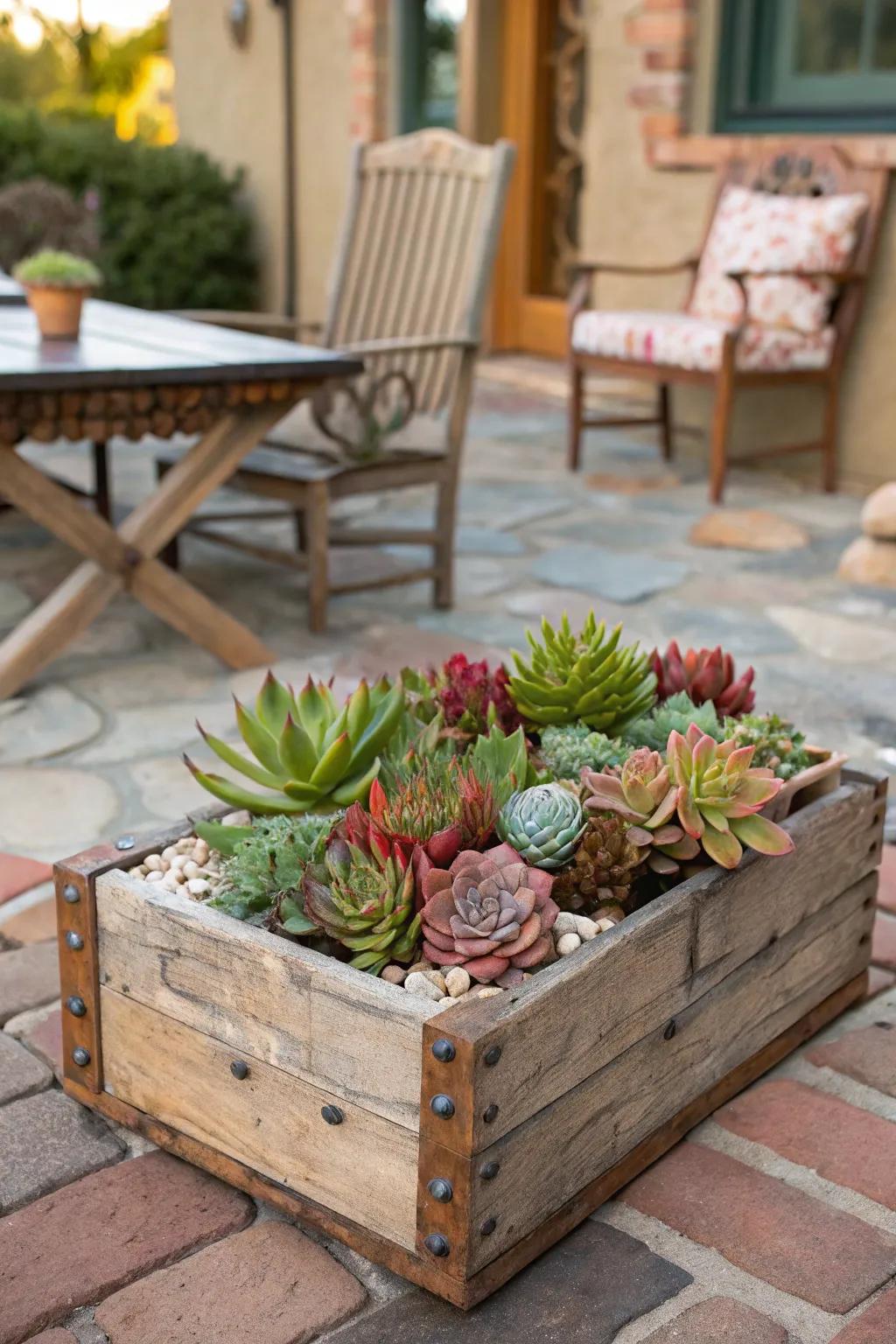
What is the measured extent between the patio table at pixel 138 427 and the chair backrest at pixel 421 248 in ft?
1.77

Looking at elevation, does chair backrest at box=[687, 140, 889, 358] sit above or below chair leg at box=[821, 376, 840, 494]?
above

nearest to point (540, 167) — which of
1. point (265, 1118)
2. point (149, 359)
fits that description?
point (149, 359)

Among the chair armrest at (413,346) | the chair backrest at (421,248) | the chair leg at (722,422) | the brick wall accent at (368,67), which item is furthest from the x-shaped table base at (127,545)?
the brick wall accent at (368,67)

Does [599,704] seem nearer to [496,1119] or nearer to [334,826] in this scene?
[334,826]

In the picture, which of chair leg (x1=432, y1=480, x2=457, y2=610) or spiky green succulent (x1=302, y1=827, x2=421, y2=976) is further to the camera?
chair leg (x1=432, y1=480, x2=457, y2=610)

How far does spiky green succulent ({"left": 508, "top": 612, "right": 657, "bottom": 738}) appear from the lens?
6.11 feet

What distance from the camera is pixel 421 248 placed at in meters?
3.87

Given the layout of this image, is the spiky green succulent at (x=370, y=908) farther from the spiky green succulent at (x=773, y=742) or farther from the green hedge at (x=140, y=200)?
the green hedge at (x=140, y=200)

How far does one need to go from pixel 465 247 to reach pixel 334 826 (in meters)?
2.43

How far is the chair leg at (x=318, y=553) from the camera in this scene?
10.8 ft

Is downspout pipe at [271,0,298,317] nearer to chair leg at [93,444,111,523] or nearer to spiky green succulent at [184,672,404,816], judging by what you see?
chair leg at [93,444,111,523]

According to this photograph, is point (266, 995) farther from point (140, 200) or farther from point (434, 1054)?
point (140, 200)

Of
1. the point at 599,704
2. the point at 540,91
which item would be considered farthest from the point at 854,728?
the point at 540,91

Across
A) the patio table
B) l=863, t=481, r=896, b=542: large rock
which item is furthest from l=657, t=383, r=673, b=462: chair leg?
the patio table
